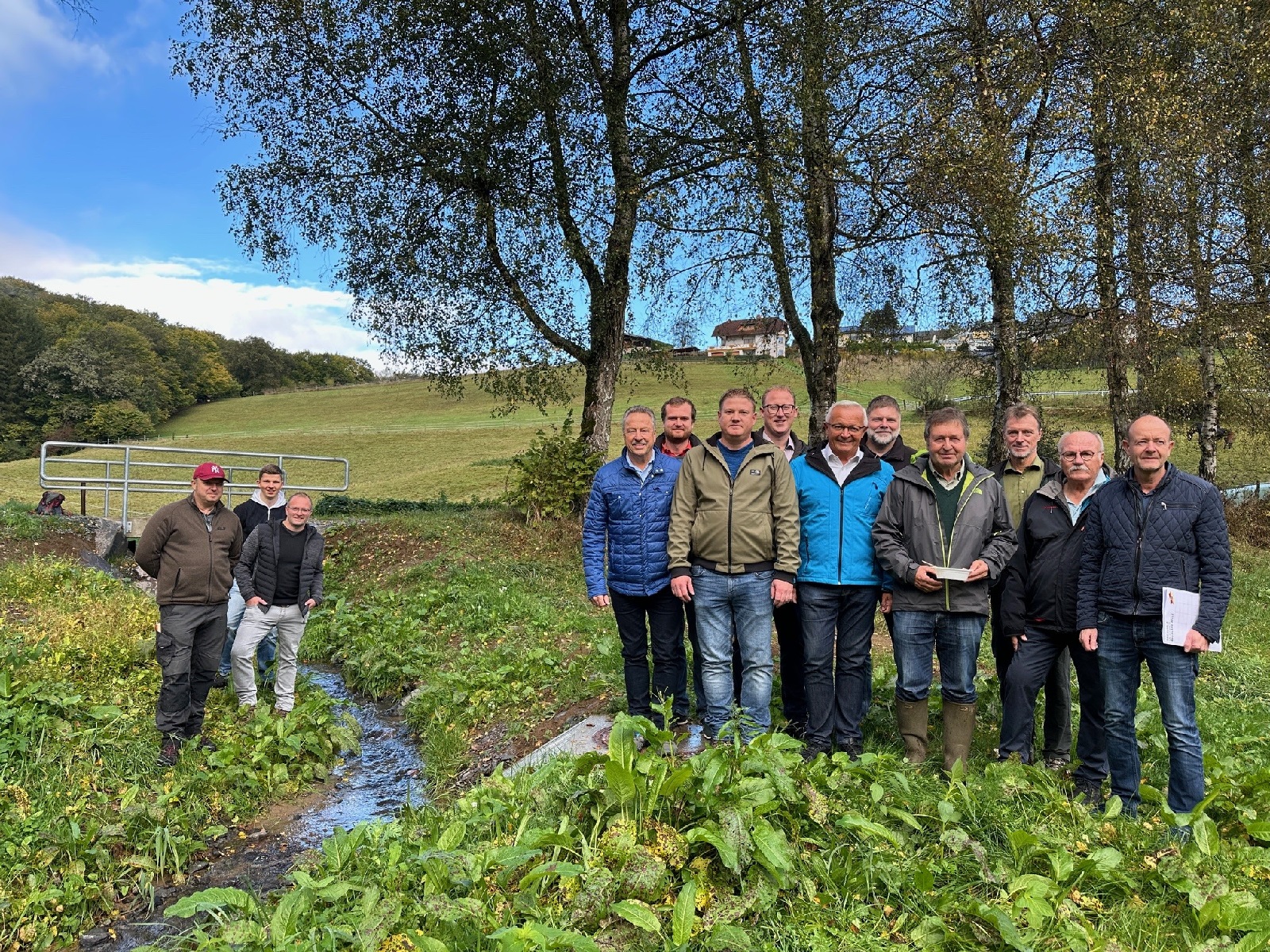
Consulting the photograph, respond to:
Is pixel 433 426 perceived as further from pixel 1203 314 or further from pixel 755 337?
pixel 1203 314

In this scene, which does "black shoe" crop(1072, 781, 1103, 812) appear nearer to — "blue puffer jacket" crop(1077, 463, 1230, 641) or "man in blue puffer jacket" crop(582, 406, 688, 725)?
"blue puffer jacket" crop(1077, 463, 1230, 641)

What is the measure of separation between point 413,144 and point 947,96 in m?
7.94

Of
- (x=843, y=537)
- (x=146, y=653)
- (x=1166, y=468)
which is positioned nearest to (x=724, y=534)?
(x=843, y=537)

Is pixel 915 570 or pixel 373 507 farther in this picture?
pixel 373 507

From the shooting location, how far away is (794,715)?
5406 mm

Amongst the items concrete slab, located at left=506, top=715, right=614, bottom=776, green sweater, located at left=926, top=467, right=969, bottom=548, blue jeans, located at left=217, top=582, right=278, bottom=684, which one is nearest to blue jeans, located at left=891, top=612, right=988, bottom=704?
green sweater, located at left=926, top=467, right=969, bottom=548

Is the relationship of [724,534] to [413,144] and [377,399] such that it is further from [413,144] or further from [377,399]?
[377,399]

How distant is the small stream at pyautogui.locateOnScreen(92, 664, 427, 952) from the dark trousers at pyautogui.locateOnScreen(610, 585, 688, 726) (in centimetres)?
174

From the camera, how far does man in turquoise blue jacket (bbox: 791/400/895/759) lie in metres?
4.82

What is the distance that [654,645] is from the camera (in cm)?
531

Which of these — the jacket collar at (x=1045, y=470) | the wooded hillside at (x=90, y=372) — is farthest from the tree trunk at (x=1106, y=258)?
the wooded hillside at (x=90, y=372)

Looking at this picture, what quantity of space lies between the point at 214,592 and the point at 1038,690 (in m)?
5.47

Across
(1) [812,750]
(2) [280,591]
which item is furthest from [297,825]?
(1) [812,750]

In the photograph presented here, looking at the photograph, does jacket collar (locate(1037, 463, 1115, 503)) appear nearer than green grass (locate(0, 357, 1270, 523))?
Yes
